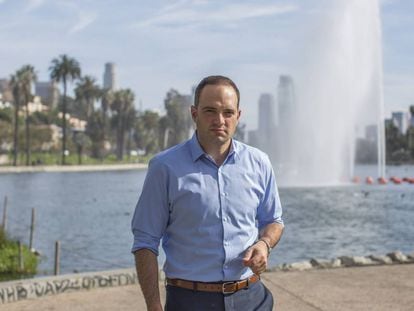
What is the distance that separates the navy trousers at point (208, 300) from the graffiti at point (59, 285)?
5.72 meters

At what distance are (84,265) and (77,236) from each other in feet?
25.3

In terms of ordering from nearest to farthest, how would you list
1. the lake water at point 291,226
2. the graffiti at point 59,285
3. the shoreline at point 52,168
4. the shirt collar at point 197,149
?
the shirt collar at point 197,149
the graffiti at point 59,285
the lake water at point 291,226
the shoreline at point 52,168

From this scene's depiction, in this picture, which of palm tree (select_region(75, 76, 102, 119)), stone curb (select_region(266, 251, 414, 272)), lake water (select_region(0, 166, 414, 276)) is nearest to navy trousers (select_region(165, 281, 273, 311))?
stone curb (select_region(266, 251, 414, 272))

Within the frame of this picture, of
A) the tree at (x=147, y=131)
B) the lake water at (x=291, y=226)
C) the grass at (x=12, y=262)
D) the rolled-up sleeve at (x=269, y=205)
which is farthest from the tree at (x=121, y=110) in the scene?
the rolled-up sleeve at (x=269, y=205)

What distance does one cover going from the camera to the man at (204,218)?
3322 millimetres

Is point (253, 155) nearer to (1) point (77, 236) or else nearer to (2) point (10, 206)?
(1) point (77, 236)

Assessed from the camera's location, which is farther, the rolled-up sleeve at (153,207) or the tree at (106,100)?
the tree at (106,100)

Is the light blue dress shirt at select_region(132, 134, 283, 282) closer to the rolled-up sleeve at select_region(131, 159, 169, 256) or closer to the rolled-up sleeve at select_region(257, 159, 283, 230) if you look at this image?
the rolled-up sleeve at select_region(131, 159, 169, 256)

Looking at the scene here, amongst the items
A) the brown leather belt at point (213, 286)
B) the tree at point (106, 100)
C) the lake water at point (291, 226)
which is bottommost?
the lake water at point (291, 226)

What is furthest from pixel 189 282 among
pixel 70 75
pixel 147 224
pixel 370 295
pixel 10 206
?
pixel 70 75

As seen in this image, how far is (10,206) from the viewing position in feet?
133

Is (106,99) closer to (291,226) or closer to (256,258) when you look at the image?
(291,226)

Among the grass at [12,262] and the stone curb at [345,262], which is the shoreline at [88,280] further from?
the grass at [12,262]

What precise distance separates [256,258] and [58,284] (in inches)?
248
